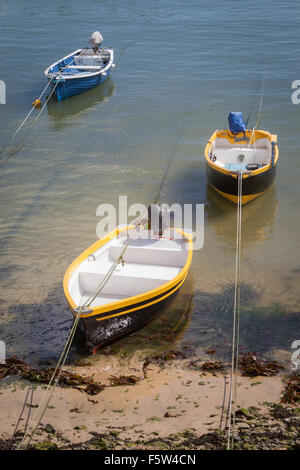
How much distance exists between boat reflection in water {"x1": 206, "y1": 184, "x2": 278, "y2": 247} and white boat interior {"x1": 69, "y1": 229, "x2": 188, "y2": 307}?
260cm

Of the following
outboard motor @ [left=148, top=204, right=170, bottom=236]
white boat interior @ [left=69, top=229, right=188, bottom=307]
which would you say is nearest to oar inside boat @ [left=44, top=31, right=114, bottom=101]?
outboard motor @ [left=148, top=204, right=170, bottom=236]

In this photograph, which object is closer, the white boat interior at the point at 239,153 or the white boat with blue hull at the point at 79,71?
the white boat interior at the point at 239,153

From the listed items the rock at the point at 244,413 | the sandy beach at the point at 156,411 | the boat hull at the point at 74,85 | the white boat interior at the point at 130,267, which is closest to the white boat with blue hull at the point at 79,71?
the boat hull at the point at 74,85

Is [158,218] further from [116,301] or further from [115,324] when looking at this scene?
[115,324]

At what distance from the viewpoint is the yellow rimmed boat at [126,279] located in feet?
31.0

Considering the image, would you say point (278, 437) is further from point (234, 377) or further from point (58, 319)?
point (58, 319)

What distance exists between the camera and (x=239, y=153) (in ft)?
52.9

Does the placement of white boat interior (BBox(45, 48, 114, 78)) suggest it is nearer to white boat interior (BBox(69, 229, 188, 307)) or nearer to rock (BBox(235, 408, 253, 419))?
white boat interior (BBox(69, 229, 188, 307))

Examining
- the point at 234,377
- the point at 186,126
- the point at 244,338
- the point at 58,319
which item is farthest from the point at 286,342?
the point at 186,126

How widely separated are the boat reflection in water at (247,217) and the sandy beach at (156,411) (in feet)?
18.0

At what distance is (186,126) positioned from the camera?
66.8ft

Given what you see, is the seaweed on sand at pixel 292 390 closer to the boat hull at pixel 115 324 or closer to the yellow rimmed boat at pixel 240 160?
the boat hull at pixel 115 324

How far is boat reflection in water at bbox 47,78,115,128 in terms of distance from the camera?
21842mm

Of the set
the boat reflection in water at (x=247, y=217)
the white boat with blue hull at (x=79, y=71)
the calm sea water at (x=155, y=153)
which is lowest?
the boat reflection in water at (x=247, y=217)
